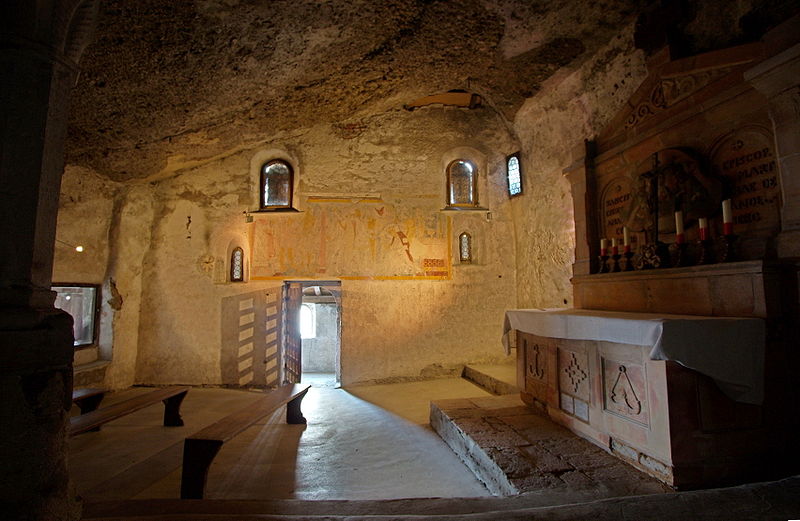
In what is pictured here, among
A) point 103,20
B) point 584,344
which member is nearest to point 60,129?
point 103,20

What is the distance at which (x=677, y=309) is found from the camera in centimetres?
343

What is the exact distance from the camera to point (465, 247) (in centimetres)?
812

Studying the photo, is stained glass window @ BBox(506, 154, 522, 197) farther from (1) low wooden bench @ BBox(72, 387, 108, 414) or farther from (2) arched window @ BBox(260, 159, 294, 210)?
(1) low wooden bench @ BBox(72, 387, 108, 414)

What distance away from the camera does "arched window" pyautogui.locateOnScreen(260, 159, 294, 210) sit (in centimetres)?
795

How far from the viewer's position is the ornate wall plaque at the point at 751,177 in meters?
3.07

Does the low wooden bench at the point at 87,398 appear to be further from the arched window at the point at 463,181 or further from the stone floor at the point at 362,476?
the arched window at the point at 463,181

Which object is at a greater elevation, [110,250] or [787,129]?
[787,129]

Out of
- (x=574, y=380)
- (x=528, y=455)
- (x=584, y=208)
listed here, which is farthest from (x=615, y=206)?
(x=528, y=455)

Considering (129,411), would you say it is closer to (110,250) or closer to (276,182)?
(110,250)

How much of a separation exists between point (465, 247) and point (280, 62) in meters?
4.80

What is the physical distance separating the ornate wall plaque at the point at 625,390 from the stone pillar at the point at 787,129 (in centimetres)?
139

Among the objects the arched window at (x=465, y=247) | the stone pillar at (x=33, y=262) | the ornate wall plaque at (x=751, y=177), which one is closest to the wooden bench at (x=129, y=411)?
the stone pillar at (x=33, y=262)

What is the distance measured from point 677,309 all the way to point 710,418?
108 centimetres

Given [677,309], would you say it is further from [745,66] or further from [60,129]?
[60,129]
